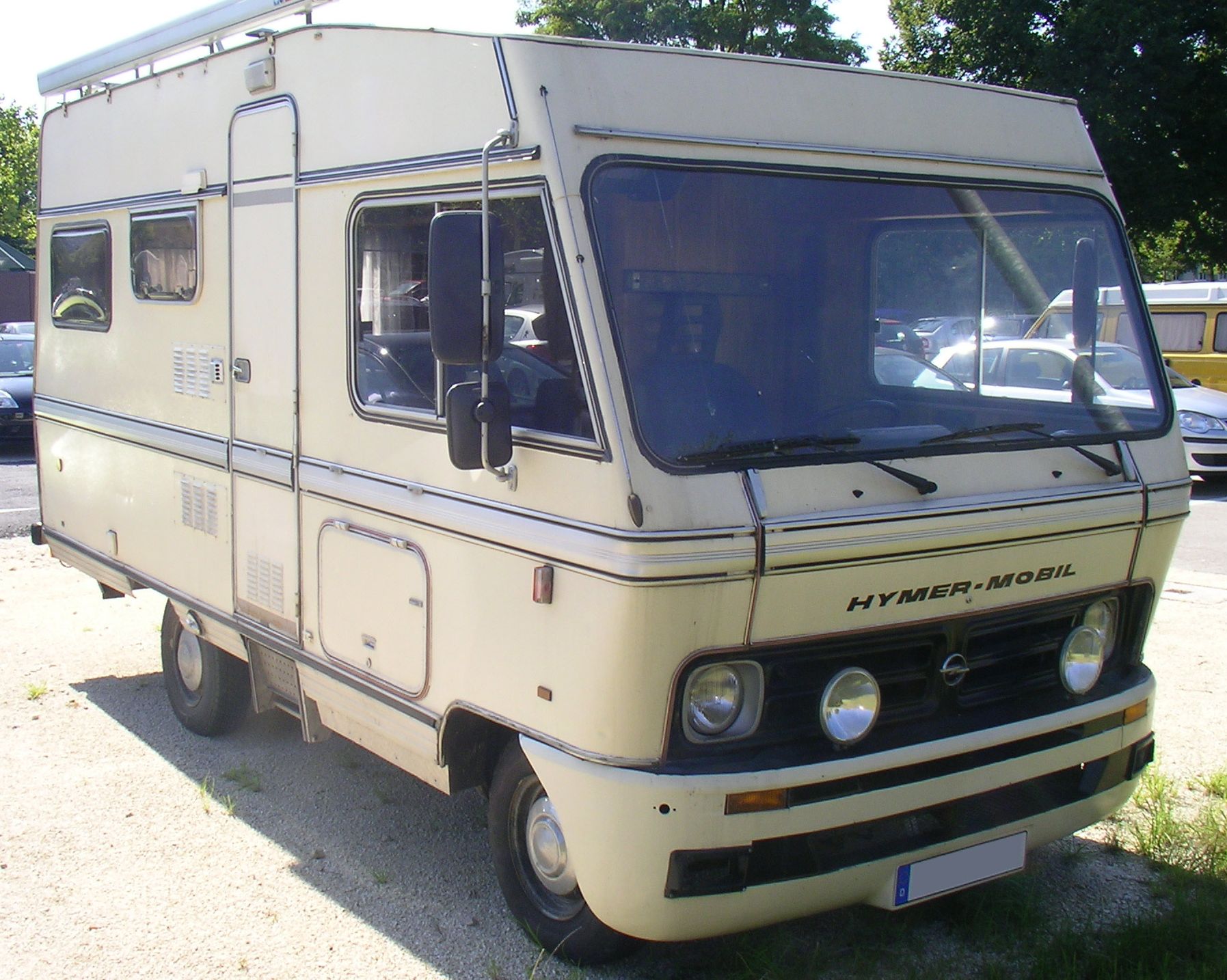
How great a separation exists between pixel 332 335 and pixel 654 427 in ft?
5.13

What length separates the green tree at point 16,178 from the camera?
4212 centimetres

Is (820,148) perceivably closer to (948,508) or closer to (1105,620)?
(948,508)

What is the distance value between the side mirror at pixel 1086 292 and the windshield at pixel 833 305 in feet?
0.04

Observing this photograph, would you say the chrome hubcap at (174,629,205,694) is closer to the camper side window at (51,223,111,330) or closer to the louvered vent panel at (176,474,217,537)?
the louvered vent panel at (176,474,217,537)

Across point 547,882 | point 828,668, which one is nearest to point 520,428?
point 828,668

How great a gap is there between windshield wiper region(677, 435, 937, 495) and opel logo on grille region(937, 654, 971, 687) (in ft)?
1.78

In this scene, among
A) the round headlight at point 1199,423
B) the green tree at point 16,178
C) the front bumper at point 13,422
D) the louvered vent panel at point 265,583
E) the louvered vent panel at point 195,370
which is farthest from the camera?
the green tree at point 16,178

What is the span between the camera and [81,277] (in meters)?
6.33

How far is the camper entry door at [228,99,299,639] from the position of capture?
4574 millimetres

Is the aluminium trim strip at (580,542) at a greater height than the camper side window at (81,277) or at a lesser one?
lesser

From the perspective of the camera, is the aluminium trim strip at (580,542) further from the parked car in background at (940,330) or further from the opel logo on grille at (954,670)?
the parked car in background at (940,330)

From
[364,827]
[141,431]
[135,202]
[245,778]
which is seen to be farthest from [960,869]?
[135,202]

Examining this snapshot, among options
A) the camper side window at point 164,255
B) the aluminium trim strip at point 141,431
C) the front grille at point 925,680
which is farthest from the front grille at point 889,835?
the camper side window at point 164,255

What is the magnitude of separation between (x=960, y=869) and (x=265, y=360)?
9.88 feet
